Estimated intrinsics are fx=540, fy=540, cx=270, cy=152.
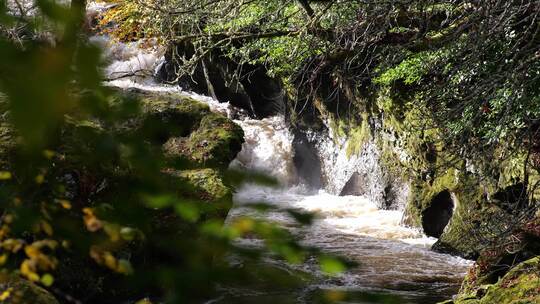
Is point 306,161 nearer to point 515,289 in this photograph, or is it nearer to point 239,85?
point 239,85

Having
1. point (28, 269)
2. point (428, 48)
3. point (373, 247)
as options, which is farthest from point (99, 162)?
point (373, 247)

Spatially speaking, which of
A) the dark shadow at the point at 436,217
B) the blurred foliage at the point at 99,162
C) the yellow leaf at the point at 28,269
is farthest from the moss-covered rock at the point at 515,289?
the blurred foliage at the point at 99,162

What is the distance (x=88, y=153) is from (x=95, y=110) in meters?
0.12

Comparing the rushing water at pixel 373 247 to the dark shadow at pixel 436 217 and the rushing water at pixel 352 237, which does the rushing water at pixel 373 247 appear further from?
the dark shadow at pixel 436 217

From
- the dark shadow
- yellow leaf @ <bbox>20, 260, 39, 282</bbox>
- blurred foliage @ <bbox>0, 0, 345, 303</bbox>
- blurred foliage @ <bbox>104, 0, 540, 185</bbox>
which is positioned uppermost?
blurred foliage @ <bbox>104, 0, 540, 185</bbox>

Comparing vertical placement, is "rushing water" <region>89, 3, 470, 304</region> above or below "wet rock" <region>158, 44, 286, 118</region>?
below

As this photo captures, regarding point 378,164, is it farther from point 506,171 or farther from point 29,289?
point 29,289

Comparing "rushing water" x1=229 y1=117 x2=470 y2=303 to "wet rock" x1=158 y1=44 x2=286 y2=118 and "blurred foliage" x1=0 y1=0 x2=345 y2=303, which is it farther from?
"blurred foliage" x1=0 y1=0 x2=345 y2=303

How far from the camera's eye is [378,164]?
11320 millimetres

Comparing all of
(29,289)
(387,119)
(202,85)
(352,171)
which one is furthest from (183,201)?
(202,85)

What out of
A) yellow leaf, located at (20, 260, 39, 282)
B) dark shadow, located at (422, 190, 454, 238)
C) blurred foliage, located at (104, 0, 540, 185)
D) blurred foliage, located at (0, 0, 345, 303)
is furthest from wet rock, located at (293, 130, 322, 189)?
blurred foliage, located at (0, 0, 345, 303)

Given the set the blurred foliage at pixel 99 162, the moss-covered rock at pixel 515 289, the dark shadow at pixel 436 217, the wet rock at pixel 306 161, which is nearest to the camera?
the blurred foliage at pixel 99 162

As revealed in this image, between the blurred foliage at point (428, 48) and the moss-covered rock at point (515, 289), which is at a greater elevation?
the blurred foliage at point (428, 48)

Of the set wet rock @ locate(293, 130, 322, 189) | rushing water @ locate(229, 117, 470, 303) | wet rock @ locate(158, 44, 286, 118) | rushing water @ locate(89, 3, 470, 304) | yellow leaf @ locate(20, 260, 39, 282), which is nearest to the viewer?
yellow leaf @ locate(20, 260, 39, 282)
